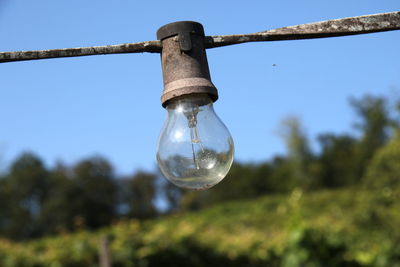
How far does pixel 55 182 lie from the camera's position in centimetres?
3531

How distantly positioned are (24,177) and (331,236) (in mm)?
27782

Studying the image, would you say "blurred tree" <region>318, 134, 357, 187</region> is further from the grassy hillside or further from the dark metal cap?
the dark metal cap

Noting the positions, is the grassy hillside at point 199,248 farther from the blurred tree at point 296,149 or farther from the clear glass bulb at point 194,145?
the blurred tree at point 296,149

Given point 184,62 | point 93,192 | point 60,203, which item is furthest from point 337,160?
point 184,62

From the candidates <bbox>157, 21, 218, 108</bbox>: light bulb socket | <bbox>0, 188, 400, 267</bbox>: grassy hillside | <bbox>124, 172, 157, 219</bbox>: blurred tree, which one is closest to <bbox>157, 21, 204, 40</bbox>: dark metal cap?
<bbox>157, 21, 218, 108</bbox>: light bulb socket

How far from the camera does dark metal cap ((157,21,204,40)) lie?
1436mm

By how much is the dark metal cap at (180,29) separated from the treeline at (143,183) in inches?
982

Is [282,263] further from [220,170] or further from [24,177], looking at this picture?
[24,177]

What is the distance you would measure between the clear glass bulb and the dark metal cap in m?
0.18

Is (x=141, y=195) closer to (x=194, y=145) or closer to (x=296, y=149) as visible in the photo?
(x=296, y=149)

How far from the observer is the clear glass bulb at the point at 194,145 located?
1405mm

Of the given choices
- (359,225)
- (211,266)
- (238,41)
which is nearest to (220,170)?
(238,41)

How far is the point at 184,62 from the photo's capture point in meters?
1.44

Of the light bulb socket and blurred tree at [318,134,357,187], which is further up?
blurred tree at [318,134,357,187]
